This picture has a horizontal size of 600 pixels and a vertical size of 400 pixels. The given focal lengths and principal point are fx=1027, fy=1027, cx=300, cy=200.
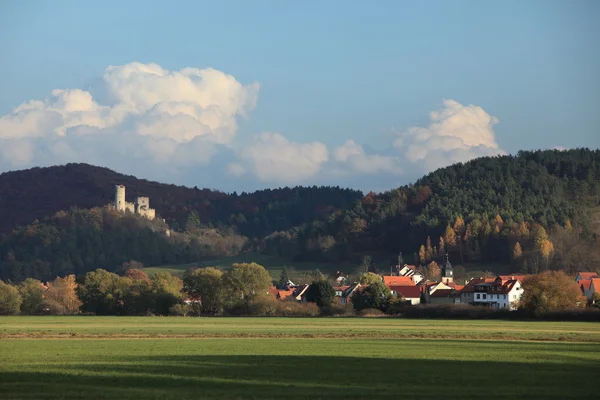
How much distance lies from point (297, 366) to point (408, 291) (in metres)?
98.3

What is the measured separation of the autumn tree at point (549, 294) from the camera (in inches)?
3841

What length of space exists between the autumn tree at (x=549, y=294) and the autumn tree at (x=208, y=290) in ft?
114

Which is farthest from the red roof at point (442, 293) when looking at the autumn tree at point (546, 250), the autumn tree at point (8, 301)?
the autumn tree at point (546, 250)

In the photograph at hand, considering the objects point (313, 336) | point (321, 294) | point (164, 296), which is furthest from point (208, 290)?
point (313, 336)

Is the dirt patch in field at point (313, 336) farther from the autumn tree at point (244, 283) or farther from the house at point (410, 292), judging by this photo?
the house at point (410, 292)

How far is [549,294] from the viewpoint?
98.4 metres

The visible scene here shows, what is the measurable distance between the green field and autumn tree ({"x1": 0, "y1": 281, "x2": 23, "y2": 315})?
5797 centimetres

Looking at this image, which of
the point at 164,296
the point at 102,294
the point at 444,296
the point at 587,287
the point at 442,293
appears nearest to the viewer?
the point at 164,296

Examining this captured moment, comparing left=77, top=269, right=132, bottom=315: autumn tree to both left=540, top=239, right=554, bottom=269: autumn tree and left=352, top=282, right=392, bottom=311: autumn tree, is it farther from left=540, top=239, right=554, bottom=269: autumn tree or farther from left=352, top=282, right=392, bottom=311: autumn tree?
left=540, top=239, right=554, bottom=269: autumn tree

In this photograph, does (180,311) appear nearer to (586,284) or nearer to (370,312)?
(370,312)

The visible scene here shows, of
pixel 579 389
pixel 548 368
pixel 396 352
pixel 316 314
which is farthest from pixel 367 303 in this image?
pixel 579 389

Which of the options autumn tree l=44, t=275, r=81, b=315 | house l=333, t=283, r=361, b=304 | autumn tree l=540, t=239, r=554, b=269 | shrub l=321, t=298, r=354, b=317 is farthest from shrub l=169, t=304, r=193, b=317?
autumn tree l=540, t=239, r=554, b=269

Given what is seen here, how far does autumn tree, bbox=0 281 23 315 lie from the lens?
118000 mm

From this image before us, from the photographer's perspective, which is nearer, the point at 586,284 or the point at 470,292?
the point at 586,284
